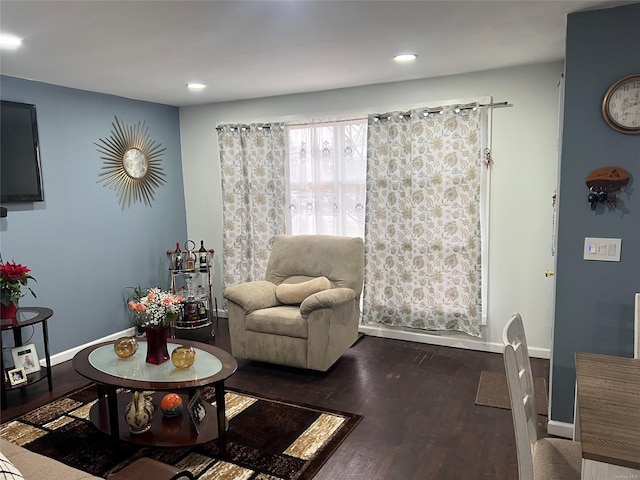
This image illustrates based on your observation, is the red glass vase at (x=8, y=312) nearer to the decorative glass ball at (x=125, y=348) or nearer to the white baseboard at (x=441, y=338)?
the decorative glass ball at (x=125, y=348)

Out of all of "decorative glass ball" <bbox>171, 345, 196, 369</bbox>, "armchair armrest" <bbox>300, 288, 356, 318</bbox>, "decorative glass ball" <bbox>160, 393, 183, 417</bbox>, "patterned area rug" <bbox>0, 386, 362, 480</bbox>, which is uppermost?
"armchair armrest" <bbox>300, 288, 356, 318</bbox>

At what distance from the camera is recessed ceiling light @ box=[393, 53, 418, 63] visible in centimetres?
322

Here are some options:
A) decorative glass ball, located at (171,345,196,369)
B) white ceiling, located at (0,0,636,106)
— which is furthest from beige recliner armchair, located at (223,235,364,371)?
white ceiling, located at (0,0,636,106)

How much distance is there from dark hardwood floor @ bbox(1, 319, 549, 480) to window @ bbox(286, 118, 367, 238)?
125 cm

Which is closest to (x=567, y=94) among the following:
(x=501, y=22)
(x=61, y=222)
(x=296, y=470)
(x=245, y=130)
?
(x=501, y=22)

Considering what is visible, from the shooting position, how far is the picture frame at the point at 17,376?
323 cm

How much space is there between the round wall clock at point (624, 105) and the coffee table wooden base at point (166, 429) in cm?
268

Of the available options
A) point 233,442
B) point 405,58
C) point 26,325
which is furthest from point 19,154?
point 405,58

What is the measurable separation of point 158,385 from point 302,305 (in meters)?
1.35

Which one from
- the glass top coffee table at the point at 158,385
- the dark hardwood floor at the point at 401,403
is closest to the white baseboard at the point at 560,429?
the dark hardwood floor at the point at 401,403

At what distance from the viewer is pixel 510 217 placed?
12.7 feet

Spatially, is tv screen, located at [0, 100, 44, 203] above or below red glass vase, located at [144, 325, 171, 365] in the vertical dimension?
above

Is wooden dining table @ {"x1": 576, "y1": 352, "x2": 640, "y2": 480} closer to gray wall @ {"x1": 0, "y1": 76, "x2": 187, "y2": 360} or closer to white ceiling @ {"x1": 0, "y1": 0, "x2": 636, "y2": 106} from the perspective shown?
white ceiling @ {"x1": 0, "y1": 0, "x2": 636, "y2": 106}

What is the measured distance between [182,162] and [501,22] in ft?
12.4
